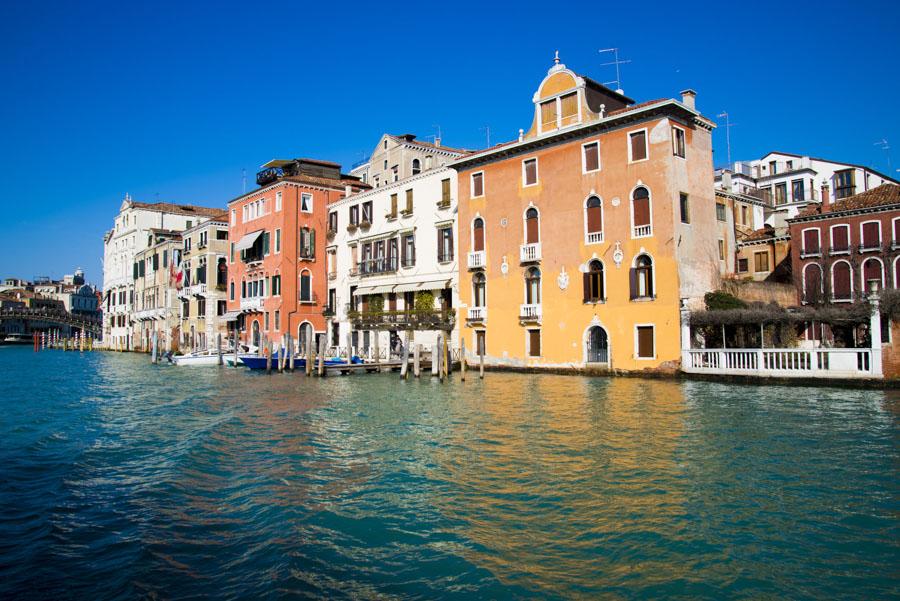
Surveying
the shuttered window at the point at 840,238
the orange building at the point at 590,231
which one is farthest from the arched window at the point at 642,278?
the shuttered window at the point at 840,238

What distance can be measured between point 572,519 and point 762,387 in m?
13.3

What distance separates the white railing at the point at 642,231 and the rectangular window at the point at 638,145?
7.40 feet

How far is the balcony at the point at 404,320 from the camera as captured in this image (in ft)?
93.7

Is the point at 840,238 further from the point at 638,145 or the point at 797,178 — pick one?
the point at 797,178

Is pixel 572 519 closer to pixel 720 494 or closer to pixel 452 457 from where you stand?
pixel 720 494

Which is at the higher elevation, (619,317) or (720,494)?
(619,317)

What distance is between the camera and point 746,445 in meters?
9.96

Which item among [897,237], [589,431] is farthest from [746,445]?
[897,237]

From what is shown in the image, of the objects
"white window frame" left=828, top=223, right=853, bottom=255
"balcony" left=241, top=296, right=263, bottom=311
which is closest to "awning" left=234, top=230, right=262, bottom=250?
"balcony" left=241, top=296, right=263, bottom=311

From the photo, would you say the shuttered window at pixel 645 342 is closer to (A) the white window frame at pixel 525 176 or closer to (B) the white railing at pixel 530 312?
(B) the white railing at pixel 530 312

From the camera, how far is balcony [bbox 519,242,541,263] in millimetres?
24922

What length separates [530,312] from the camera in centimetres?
2506

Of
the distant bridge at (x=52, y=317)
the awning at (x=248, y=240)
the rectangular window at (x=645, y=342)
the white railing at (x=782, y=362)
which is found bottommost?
the white railing at (x=782, y=362)

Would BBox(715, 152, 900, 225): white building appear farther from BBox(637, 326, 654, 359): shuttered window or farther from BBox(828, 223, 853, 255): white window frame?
BBox(637, 326, 654, 359): shuttered window
